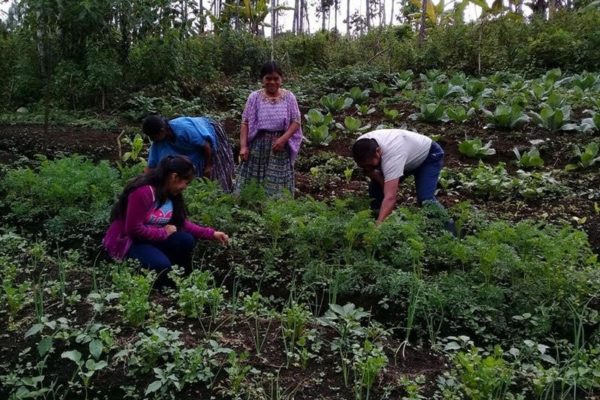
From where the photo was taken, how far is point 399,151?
4.64 meters

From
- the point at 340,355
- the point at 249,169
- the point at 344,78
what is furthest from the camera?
the point at 344,78

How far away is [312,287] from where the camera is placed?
385 centimetres

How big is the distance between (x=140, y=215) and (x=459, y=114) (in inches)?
227

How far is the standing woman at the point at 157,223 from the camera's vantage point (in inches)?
155

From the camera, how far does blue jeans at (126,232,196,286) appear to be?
405 centimetres

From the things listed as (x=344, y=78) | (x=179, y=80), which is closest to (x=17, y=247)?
(x=179, y=80)

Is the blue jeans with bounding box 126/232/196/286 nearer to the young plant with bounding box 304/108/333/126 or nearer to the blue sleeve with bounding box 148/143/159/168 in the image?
the blue sleeve with bounding box 148/143/159/168

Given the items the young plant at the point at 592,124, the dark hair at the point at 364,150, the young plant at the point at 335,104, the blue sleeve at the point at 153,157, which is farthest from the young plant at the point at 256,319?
the young plant at the point at 335,104

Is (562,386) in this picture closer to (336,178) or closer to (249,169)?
(249,169)

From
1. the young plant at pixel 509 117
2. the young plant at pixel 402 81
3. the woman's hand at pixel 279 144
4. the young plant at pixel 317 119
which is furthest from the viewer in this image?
the young plant at pixel 402 81

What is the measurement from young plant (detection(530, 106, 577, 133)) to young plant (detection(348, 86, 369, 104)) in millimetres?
3253

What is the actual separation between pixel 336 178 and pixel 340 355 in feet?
13.9

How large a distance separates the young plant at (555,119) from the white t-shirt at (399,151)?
3.62 meters

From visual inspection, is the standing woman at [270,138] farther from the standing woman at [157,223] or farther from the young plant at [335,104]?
the young plant at [335,104]
